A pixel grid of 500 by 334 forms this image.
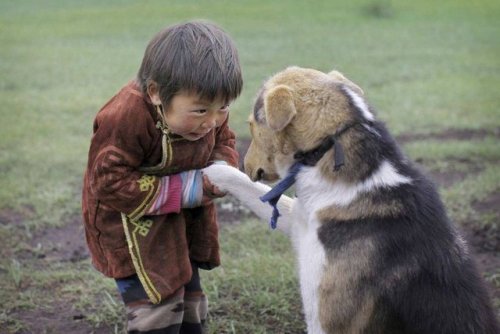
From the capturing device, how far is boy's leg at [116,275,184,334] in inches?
159

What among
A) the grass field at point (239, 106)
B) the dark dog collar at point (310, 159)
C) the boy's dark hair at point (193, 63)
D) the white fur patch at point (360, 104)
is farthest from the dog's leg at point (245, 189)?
the grass field at point (239, 106)

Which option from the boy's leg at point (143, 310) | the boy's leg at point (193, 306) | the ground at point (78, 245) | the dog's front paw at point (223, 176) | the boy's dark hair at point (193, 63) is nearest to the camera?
the boy's dark hair at point (193, 63)

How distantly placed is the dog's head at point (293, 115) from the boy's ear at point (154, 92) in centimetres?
53

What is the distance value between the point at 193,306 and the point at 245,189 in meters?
0.79

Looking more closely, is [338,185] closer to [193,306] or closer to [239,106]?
[193,306]

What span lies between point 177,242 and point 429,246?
1.33 meters

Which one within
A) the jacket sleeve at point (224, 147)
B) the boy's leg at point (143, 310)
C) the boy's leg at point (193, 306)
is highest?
the jacket sleeve at point (224, 147)

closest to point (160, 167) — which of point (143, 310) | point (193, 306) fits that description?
point (143, 310)

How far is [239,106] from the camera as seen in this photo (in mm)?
11062

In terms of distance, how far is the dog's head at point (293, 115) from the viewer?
372cm

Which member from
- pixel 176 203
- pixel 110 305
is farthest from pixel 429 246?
pixel 110 305

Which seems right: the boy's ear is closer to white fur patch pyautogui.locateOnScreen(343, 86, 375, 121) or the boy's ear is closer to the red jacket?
the red jacket

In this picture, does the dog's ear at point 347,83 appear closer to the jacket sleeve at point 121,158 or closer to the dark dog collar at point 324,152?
the dark dog collar at point 324,152

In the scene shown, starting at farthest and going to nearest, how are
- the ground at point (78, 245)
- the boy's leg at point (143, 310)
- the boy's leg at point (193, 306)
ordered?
the ground at point (78, 245)
the boy's leg at point (193, 306)
the boy's leg at point (143, 310)
